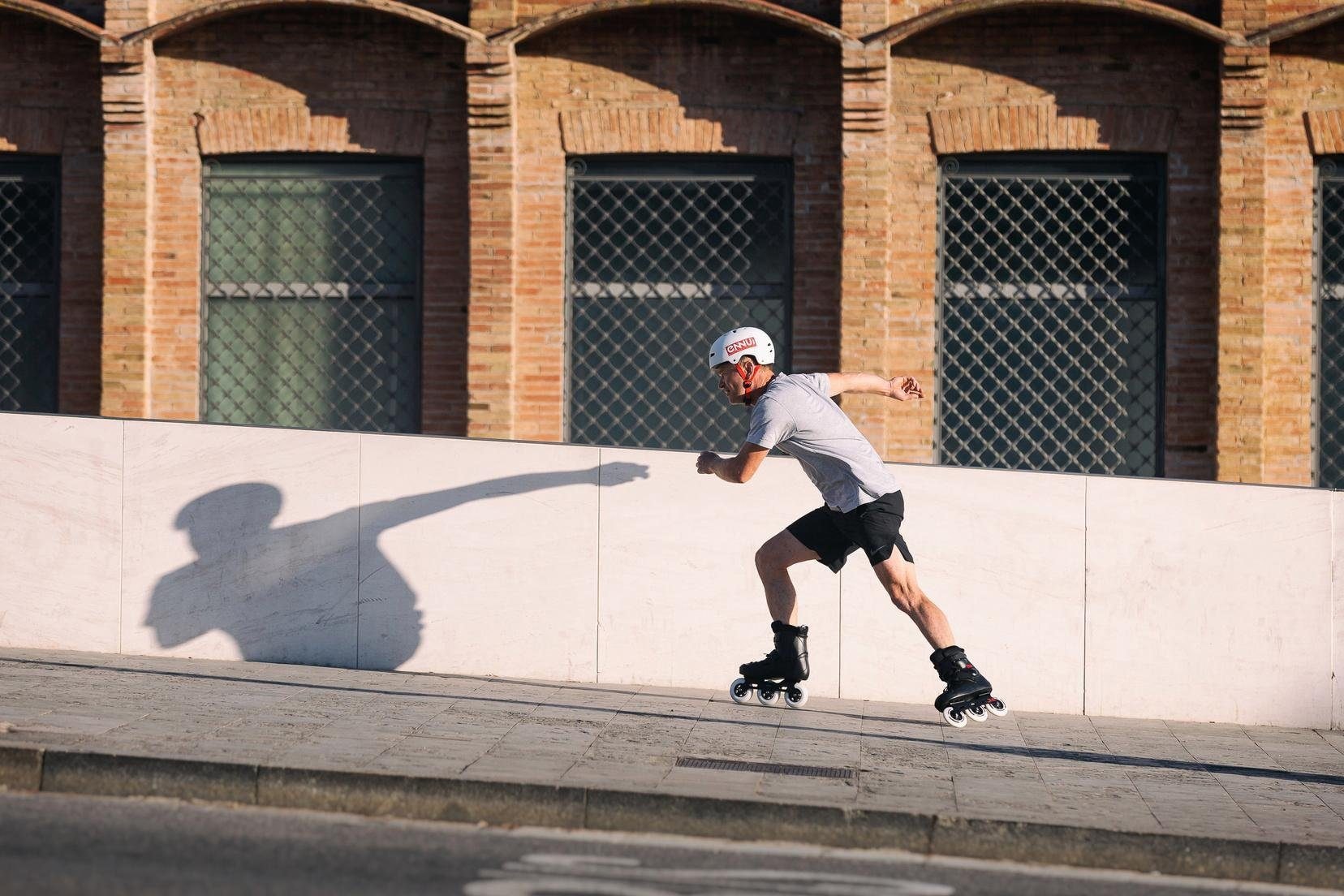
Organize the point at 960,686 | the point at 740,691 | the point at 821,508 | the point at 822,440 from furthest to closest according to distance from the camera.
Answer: the point at 740,691 < the point at 821,508 < the point at 822,440 < the point at 960,686

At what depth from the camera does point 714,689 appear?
9477mm

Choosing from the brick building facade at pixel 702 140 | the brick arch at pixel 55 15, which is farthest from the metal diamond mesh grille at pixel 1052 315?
the brick arch at pixel 55 15

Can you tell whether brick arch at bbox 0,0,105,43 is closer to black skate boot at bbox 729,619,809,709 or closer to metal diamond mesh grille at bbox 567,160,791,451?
metal diamond mesh grille at bbox 567,160,791,451

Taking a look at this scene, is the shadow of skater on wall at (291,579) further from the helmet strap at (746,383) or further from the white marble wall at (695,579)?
the helmet strap at (746,383)

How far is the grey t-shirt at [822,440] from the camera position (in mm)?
8102

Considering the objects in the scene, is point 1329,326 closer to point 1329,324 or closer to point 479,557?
point 1329,324

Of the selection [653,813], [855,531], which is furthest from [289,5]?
[653,813]

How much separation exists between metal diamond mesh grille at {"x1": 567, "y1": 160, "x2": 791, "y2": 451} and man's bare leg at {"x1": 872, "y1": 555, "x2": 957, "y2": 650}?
203 inches

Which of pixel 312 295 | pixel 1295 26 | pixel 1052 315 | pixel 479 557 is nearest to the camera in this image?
pixel 479 557

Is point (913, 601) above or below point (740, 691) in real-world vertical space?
above

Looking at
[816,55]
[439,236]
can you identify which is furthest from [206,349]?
[816,55]

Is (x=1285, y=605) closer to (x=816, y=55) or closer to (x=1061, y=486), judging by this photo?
(x=1061, y=486)

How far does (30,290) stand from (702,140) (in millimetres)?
5924

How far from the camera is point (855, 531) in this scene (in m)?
8.16
